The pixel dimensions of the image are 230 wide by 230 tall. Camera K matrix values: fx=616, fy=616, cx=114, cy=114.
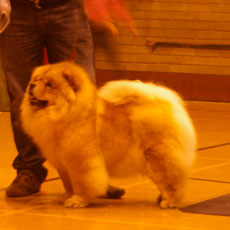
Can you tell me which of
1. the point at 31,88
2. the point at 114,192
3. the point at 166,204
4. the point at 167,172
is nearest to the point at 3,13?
the point at 31,88

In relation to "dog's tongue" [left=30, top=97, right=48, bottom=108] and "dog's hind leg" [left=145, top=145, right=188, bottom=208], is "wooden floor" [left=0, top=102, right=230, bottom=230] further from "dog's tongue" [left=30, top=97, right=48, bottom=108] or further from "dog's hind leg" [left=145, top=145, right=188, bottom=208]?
"dog's tongue" [left=30, top=97, right=48, bottom=108]

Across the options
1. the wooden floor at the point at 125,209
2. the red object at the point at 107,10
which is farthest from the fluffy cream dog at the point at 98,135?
the red object at the point at 107,10

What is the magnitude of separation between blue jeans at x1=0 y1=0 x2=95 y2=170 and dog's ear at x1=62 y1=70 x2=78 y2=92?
0.98 ft

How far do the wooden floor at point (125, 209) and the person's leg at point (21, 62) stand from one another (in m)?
0.20

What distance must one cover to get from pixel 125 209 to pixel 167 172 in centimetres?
31

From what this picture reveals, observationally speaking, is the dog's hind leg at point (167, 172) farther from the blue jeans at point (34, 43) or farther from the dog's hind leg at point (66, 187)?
the blue jeans at point (34, 43)

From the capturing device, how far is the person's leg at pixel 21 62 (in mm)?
3588

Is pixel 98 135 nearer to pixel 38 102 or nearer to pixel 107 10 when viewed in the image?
pixel 38 102

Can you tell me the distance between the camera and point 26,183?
3.71 meters

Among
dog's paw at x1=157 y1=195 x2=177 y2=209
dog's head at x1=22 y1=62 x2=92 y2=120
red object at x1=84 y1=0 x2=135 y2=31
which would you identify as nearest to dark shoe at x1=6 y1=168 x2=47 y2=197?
dog's head at x1=22 y1=62 x2=92 y2=120

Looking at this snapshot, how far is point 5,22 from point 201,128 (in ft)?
16.0

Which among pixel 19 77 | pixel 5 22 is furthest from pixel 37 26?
pixel 5 22

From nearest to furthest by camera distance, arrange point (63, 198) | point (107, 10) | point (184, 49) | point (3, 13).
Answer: point (107, 10) → point (3, 13) → point (63, 198) → point (184, 49)

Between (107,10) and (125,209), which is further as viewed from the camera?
(125,209)
